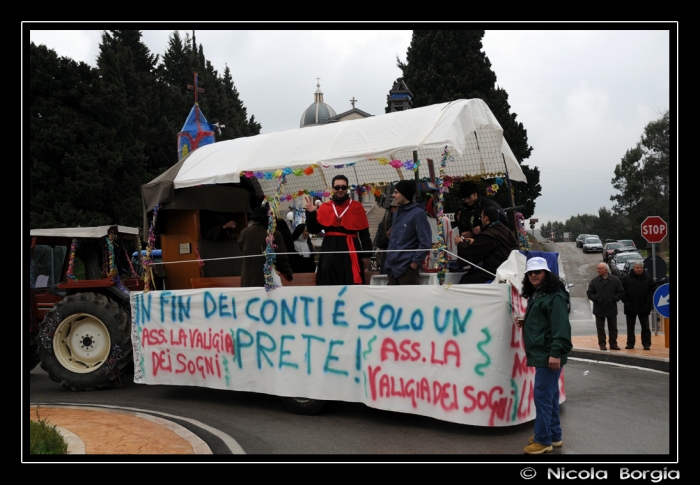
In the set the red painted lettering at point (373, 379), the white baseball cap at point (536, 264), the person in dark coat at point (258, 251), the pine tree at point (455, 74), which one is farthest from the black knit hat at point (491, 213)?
the pine tree at point (455, 74)

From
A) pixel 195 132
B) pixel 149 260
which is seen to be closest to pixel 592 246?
pixel 195 132

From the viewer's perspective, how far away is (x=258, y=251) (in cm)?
909

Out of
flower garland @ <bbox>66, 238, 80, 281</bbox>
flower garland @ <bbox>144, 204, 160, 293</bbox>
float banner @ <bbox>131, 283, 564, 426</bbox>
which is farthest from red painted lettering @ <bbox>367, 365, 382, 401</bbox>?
flower garland @ <bbox>66, 238, 80, 281</bbox>

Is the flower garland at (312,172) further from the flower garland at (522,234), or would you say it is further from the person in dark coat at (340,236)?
the flower garland at (522,234)

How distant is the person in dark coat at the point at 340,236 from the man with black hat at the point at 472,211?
1197 mm

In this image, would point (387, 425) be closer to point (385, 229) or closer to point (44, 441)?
point (385, 229)

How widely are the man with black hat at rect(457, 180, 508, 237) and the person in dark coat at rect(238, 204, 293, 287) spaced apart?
7.36 ft

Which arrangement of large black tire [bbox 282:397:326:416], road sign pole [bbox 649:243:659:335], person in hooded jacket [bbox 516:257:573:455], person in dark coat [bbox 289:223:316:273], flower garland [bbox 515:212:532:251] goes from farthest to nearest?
road sign pole [bbox 649:243:659:335], person in dark coat [bbox 289:223:316:273], flower garland [bbox 515:212:532:251], large black tire [bbox 282:397:326:416], person in hooded jacket [bbox 516:257:573:455]

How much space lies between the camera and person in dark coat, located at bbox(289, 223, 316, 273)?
1087 centimetres

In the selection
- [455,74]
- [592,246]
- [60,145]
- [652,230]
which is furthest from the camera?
[592,246]

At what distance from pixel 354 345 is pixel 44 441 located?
319 cm

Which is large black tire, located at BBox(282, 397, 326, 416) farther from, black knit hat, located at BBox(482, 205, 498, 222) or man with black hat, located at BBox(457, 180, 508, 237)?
black knit hat, located at BBox(482, 205, 498, 222)

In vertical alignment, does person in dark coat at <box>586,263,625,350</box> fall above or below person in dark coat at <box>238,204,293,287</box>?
below
